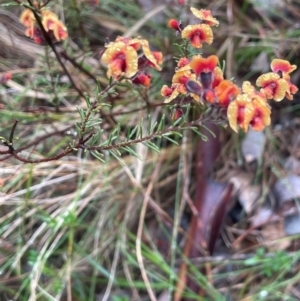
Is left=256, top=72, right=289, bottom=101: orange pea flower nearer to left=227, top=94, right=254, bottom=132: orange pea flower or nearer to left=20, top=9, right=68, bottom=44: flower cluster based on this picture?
left=227, top=94, right=254, bottom=132: orange pea flower

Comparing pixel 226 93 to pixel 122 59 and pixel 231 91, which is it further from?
pixel 122 59

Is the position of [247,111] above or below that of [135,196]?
above

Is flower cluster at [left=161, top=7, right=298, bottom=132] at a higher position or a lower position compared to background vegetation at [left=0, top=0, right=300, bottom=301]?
higher

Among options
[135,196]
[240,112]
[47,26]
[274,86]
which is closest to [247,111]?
[240,112]

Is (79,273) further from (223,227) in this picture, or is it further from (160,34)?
(160,34)

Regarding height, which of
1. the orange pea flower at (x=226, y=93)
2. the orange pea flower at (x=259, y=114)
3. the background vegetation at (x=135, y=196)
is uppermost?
the orange pea flower at (x=226, y=93)

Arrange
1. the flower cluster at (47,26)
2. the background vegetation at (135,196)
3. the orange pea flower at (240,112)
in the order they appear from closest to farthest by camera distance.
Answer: the orange pea flower at (240,112), the flower cluster at (47,26), the background vegetation at (135,196)

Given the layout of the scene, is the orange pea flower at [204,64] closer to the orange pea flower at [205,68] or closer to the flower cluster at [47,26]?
the orange pea flower at [205,68]

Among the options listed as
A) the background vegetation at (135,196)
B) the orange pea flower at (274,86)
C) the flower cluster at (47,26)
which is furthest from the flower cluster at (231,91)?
the background vegetation at (135,196)

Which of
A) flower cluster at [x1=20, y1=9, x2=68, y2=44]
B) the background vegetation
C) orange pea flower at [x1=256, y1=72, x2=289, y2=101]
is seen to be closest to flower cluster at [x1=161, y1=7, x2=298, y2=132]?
orange pea flower at [x1=256, y1=72, x2=289, y2=101]

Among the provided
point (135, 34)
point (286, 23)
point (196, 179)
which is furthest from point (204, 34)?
point (286, 23)
